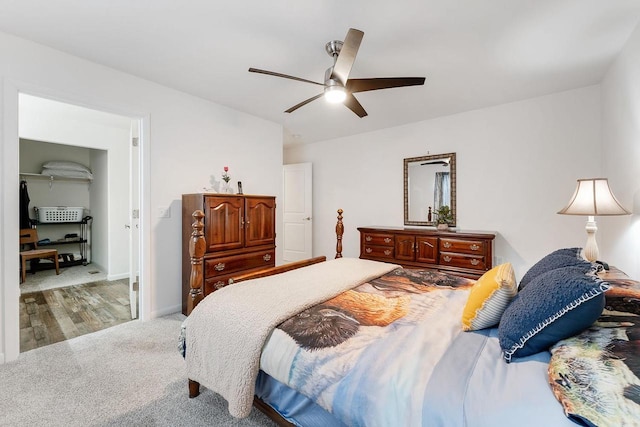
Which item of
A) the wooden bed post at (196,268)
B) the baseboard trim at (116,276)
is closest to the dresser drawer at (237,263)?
the wooden bed post at (196,268)

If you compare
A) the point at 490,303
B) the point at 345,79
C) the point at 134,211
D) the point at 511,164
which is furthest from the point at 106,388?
the point at 511,164

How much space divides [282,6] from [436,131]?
2.86 metres

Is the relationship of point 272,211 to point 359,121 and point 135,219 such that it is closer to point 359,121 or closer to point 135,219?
point 135,219

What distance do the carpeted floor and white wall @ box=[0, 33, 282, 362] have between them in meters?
0.41

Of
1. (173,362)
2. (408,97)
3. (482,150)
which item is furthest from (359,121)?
(173,362)

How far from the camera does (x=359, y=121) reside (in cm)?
418

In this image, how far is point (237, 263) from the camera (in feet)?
10.8

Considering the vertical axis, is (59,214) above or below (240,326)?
above

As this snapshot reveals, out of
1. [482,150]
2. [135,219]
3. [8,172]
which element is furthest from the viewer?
[482,150]

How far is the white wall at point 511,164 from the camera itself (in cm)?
313

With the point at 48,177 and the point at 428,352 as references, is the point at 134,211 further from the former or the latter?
the point at 48,177

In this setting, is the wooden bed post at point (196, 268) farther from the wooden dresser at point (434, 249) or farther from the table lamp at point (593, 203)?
the table lamp at point (593, 203)

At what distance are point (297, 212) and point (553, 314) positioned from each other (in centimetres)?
474

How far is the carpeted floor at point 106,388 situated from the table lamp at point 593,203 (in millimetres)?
2490
